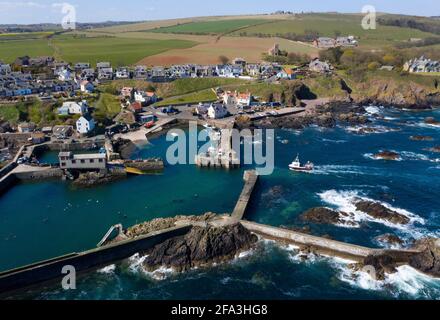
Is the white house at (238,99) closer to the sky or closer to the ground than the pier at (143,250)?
closer to the sky

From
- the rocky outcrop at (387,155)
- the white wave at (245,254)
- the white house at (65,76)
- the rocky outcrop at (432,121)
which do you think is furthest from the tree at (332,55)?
the white wave at (245,254)

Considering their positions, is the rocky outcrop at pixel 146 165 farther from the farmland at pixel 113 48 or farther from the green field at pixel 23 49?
the green field at pixel 23 49

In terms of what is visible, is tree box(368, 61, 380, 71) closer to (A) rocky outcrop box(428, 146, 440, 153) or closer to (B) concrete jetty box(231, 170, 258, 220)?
(A) rocky outcrop box(428, 146, 440, 153)

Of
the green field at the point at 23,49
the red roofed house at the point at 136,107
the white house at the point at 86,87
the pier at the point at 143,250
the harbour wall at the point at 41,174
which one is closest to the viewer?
the pier at the point at 143,250

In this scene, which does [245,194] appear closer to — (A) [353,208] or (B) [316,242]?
(B) [316,242]

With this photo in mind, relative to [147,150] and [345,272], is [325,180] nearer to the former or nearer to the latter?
[345,272]

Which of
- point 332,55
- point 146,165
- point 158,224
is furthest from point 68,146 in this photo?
point 332,55
